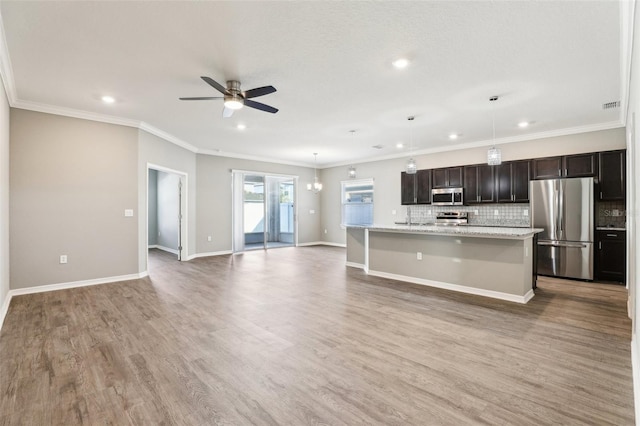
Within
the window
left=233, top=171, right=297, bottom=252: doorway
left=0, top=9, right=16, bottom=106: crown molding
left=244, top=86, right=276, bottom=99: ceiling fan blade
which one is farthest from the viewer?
the window

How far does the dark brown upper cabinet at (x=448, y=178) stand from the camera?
6.95 m

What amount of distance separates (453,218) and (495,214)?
2.80 ft

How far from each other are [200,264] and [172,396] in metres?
5.08

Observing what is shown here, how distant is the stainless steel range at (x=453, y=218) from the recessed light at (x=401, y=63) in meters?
4.56

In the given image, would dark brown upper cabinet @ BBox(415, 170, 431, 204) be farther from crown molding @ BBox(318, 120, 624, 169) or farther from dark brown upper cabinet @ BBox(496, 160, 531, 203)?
dark brown upper cabinet @ BBox(496, 160, 531, 203)

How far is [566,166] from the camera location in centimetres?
561

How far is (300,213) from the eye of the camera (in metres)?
10.2

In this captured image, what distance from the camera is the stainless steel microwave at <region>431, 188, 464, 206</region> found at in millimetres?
6934

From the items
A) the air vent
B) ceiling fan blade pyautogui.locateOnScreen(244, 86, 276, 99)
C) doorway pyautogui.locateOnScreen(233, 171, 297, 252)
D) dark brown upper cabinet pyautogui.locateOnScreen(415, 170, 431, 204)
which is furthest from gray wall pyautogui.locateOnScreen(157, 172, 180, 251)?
the air vent

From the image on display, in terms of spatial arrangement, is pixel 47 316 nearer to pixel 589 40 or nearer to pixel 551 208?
pixel 589 40

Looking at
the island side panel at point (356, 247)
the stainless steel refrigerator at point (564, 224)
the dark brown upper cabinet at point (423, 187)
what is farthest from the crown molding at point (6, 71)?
the stainless steel refrigerator at point (564, 224)

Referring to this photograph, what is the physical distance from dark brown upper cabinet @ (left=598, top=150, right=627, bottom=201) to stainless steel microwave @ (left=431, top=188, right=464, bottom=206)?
233cm

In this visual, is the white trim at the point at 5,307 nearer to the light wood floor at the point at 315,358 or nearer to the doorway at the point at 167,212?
the light wood floor at the point at 315,358

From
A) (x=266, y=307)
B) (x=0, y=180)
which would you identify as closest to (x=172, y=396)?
(x=266, y=307)
